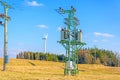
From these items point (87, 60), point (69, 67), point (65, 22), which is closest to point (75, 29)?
point (65, 22)

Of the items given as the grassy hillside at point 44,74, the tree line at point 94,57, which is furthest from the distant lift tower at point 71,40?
the tree line at point 94,57

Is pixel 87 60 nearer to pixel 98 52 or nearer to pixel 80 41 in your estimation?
pixel 98 52

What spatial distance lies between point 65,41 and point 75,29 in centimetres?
229

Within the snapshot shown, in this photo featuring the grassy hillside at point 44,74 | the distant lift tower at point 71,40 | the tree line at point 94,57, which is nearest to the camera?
the grassy hillside at point 44,74

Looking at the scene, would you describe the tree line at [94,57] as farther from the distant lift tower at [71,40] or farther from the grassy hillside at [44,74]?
the distant lift tower at [71,40]

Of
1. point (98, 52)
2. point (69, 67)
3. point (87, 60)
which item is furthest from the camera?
point (98, 52)

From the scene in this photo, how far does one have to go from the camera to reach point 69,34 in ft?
129

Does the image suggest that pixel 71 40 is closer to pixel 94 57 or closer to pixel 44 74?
pixel 44 74

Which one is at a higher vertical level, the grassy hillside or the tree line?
the tree line

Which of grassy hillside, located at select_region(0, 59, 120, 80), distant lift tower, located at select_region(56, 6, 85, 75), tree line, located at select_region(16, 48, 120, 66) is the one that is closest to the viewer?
grassy hillside, located at select_region(0, 59, 120, 80)

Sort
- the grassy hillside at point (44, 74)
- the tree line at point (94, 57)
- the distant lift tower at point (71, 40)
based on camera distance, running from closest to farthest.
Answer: the grassy hillside at point (44, 74) < the distant lift tower at point (71, 40) < the tree line at point (94, 57)

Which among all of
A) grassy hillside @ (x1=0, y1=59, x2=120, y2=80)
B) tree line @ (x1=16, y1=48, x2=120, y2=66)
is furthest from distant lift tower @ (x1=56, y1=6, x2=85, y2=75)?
tree line @ (x1=16, y1=48, x2=120, y2=66)

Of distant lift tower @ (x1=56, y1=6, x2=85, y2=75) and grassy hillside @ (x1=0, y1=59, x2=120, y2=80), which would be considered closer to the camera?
grassy hillside @ (x1=0, y1=59, x2=120, y2=80)

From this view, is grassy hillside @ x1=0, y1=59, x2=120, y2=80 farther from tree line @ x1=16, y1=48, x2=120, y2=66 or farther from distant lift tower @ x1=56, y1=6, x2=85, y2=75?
tree line @ x1=16, y1=48, x2=120, y2=66
